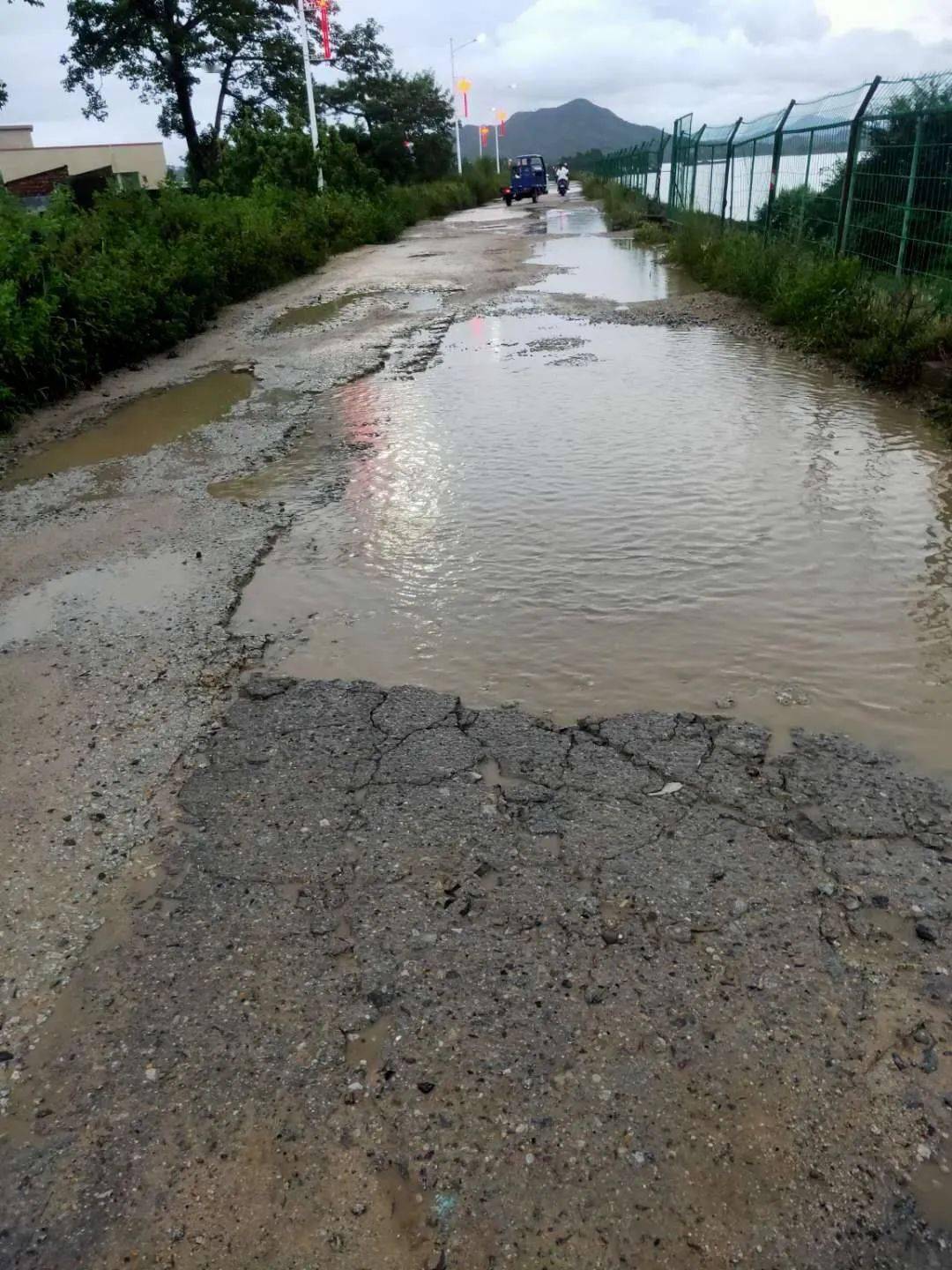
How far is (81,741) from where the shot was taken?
11.8ft

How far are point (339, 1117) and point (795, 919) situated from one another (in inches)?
53.4

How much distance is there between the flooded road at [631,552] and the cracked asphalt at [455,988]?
1.21 feet

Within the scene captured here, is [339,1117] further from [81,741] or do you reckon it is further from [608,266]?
[608,266]

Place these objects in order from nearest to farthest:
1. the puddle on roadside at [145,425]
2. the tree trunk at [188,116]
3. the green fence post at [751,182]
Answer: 1. the puddle on roadside at [145,425]
2. the green fence post at [751,182]
3. the tree trunk at [188,116]

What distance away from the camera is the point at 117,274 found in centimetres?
1084

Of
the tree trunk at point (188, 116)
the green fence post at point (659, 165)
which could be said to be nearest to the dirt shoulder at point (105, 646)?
the green fence post at point (659, 165)

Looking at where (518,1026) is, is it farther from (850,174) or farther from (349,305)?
(349,305)

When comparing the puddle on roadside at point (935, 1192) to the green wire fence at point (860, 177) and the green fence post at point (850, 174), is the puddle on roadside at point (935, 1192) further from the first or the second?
the green fence post at point (850, 174)

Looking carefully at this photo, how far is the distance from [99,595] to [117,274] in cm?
753

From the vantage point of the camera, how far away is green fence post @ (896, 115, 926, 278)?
27.6 feet

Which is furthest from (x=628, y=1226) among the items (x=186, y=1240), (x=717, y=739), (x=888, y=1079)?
(x=717, y=739)

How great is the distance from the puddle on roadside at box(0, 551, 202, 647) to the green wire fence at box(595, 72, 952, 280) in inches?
292

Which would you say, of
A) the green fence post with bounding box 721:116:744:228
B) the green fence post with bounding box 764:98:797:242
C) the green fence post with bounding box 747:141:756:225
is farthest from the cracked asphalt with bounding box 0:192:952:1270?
the green fence post with bounding box 721:116:744:228

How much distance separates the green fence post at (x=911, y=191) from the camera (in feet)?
27.6
